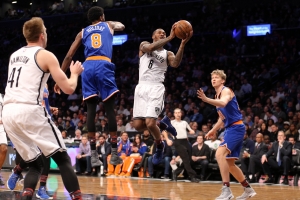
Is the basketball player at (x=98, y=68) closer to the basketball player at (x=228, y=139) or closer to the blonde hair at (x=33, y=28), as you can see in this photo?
the basketball player at (x=228, y=139)

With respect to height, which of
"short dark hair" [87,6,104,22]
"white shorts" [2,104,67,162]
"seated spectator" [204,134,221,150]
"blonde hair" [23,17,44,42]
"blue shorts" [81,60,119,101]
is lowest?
"seated spectator" [204,134,221,150]

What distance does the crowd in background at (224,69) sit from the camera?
650 inches

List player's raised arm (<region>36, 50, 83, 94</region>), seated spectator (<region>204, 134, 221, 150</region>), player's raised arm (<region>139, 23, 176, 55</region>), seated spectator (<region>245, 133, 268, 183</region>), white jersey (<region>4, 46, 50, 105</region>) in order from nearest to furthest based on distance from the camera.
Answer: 1. player's raised arm (<region>36, 50, 83, 94</region>)
2. white jersey (<region>4, 46, 50, 105</region>)
3. player's raised arm (<region>139, 23, 176, 55</region>)
4. seated spectator (<region>245, 133, 268, 183</region>)
5. seated spectator (<region>204, 134, 221, 150</region>)

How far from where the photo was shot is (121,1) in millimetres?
29984

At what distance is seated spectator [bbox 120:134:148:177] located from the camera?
15555 mm

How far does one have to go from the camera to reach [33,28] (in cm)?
572

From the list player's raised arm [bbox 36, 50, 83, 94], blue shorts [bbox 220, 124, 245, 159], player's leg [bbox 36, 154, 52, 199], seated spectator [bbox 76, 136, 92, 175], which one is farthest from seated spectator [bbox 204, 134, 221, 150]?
player's raised arm [bbox 36, 50, 83, 94]

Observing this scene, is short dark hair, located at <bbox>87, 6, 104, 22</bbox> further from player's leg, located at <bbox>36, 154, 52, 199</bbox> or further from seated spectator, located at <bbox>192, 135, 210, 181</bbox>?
seated spectator, located at <bbox>192, 135, 210, 181</bbox>

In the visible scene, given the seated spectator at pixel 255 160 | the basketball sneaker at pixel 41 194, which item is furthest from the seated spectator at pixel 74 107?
the basketball sneaker at pixel 41 194

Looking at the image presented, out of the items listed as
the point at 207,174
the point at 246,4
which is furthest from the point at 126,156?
the point at 246,4

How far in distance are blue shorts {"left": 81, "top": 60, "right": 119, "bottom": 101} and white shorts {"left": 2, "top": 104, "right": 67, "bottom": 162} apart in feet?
7.37

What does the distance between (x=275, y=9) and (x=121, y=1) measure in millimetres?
10137

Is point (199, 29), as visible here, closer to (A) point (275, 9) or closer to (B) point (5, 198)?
(A) point (275, 9)

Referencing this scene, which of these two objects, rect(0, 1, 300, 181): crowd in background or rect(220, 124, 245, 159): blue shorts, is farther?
rect(0, 1, 300, 181): crowd in background
